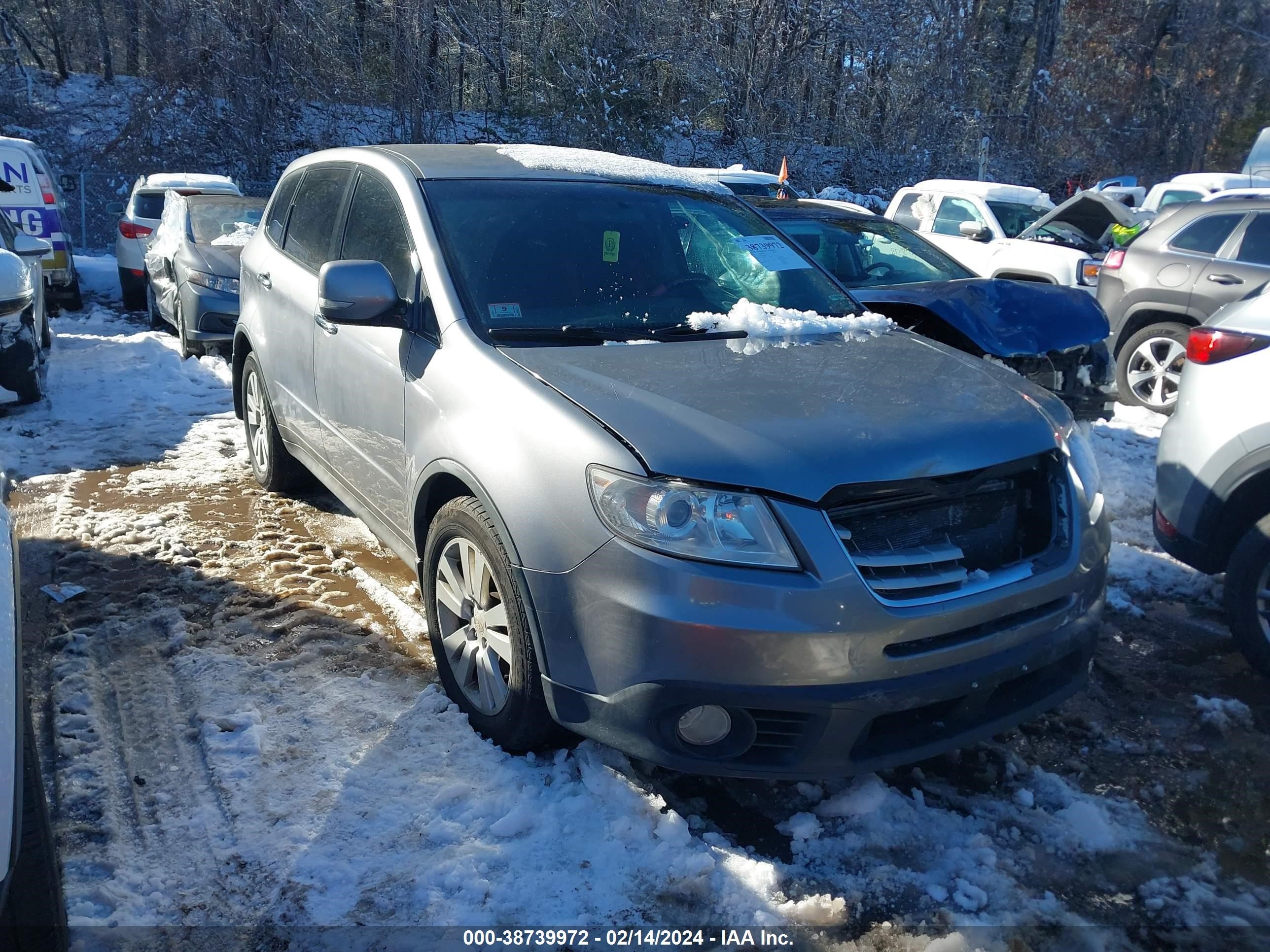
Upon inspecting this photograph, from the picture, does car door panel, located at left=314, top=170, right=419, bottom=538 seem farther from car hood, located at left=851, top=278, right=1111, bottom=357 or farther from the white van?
the white van

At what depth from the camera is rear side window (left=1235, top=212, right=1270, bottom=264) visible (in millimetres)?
7938

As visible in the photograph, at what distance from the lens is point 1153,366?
854 cm

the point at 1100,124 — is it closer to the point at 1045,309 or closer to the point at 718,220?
the point at 1045,309

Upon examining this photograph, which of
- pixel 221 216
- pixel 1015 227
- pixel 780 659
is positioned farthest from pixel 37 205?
pixel 780 659

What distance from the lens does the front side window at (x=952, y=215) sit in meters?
12.6

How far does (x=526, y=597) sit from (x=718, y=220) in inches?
85.9

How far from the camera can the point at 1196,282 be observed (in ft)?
26.9

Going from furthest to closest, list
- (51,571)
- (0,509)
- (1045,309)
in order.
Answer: (1045,309) → (51,571) → (0,509)

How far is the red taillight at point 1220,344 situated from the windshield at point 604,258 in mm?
1555

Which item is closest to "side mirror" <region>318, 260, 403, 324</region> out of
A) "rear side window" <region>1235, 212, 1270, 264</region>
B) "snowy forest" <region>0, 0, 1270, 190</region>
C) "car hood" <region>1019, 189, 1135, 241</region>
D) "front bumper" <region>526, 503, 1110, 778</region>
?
"front bumper" <region>526, 503, 1110, 778</region>

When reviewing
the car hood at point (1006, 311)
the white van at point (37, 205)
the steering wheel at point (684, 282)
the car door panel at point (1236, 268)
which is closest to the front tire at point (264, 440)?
the steering wheel at point (684, 282)

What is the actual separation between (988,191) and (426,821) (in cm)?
1210

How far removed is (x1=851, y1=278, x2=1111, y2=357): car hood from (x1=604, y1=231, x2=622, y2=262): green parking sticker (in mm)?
2556

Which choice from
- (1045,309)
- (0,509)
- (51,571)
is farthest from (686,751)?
(1045,309)
